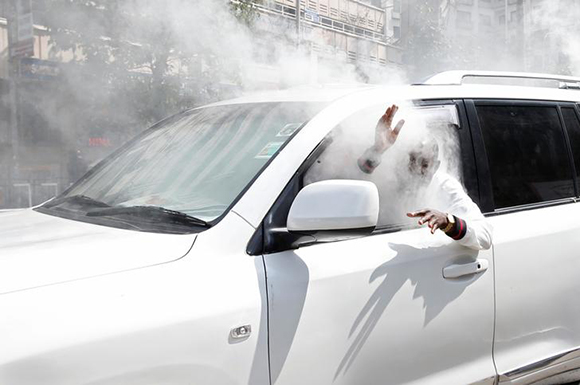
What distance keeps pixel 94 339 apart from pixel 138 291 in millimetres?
173

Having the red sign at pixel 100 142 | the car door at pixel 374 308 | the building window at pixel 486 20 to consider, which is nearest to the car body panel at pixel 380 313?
the car door at pixel 374 308

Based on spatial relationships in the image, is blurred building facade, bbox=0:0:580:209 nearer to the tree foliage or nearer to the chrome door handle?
the tree foliage

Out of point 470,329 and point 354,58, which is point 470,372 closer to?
point 470,329

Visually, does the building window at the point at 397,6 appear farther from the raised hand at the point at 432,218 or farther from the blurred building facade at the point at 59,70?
the raised hand at the point at 432,218

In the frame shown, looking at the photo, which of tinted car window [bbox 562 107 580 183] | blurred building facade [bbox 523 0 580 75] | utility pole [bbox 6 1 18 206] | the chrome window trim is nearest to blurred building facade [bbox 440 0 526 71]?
blurred building facade [bbox 523 0 580 75]

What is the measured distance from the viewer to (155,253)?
1.73 meters

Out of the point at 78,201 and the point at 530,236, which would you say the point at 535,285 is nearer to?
the point at 530,236

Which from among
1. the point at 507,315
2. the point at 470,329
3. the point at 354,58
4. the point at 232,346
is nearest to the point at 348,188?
the point at 232,346

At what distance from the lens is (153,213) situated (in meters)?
2.03

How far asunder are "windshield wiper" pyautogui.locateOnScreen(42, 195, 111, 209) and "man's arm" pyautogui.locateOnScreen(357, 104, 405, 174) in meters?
0.96

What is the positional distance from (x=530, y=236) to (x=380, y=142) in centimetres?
79

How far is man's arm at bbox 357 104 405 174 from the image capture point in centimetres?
223

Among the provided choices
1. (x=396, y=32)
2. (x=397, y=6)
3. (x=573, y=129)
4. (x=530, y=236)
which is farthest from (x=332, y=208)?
(x=396, y=32)

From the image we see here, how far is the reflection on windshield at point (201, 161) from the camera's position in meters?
2.08
